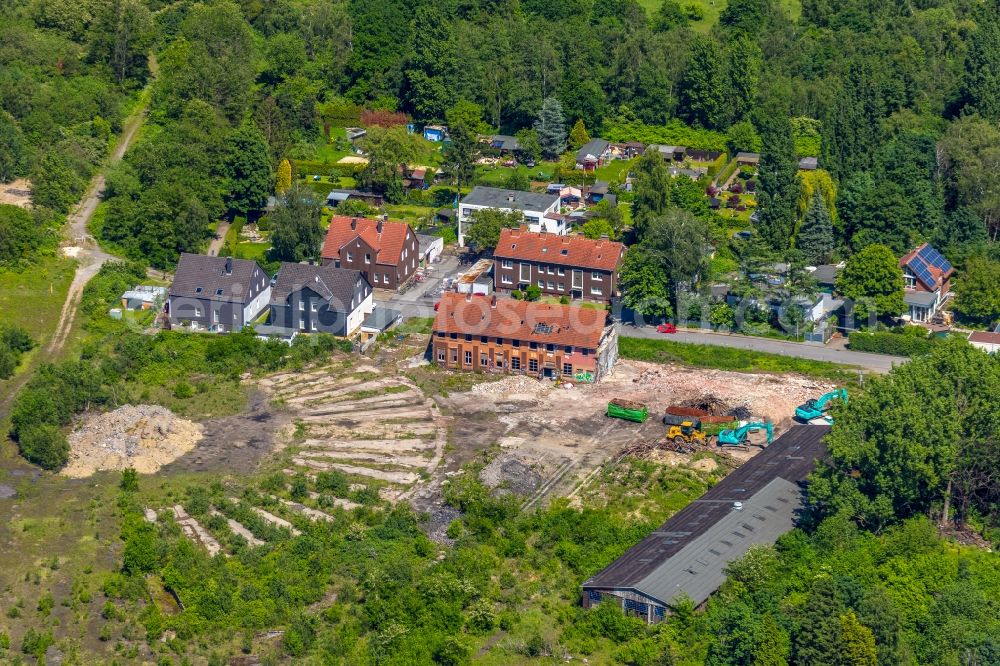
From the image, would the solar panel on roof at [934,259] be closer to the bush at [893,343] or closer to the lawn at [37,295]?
the bush at [893,343]

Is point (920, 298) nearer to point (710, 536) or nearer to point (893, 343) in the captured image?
point (893, 343)

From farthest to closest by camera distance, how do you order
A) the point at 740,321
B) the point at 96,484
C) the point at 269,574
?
the point at 740,321, the point at 96,484, the point at 269,574

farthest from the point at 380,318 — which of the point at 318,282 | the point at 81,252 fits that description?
the point at 81,252

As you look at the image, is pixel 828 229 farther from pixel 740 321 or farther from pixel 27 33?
pixel 27 33

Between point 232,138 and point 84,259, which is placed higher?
point 232,138

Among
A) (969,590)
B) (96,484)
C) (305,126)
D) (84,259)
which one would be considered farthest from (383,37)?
(969,590)

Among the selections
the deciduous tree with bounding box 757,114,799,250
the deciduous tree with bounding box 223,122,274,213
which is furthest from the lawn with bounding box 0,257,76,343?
the deciduous tree with bounding box 757,114,799,250

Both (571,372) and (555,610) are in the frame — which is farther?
(571,372)
